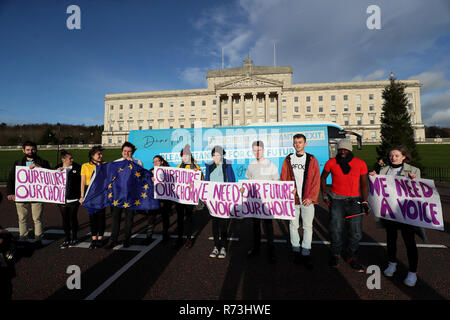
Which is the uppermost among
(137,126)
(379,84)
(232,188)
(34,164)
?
(379,84)

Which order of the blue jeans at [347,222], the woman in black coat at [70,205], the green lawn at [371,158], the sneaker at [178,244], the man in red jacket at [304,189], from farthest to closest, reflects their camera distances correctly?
the green lawn at [371,158], the woman in black coat at [70,205], the sneaker at [178,244], the man in red jacket at [304,189], the blue jeans at [347,222]

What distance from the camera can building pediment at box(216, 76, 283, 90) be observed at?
217ft

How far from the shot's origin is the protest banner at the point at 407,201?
329 centimetres

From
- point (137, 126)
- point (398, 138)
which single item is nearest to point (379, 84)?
point (398, 138)

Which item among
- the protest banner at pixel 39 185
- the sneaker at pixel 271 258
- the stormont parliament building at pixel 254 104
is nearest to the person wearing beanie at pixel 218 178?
the sneaker at pixel 271 258

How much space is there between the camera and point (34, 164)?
16.0 feet

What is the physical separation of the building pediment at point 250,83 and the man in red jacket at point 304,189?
67.0 meters

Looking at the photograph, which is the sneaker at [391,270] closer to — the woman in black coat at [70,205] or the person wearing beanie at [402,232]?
the person wearing beanie at [402,232]

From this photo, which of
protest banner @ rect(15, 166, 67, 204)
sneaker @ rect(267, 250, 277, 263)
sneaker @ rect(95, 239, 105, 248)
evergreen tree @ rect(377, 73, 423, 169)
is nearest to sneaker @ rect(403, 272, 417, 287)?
sneaker @ rect(267, 250, 277, 263)

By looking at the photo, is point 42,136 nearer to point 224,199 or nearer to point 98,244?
point 98,244

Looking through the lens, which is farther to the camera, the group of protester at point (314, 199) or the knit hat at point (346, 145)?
the knit hat at point (346, 145)

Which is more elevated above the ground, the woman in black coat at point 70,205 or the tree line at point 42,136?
the tree line at point 42,136
